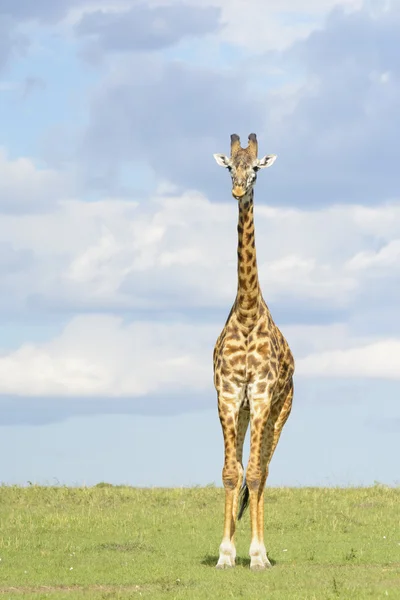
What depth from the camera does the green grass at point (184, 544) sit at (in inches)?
608

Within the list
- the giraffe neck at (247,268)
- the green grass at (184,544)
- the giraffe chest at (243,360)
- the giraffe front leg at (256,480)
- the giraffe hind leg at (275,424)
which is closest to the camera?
the green grass at (184,544)

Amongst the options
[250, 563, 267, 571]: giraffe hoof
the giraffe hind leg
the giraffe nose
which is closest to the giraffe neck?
the giraffe nose

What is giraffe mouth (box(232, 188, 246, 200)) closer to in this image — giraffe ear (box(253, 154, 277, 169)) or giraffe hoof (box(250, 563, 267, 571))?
giraffe ear (box(253, 154, 277, 169))

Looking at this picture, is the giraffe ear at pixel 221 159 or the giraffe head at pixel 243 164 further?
the giraffe ear at pixel 221 159

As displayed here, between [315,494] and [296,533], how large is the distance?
19.6ft

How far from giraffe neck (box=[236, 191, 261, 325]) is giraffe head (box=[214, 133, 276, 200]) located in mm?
328

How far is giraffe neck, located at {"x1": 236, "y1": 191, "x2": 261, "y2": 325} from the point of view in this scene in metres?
17.0

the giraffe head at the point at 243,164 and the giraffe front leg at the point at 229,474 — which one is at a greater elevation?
the giraffe head at the point at 243,164

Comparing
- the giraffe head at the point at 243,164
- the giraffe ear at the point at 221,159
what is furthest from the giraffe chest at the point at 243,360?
the giraffe ear at the point at 221,159

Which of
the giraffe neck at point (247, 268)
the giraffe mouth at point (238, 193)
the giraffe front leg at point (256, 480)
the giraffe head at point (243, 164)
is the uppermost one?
the giraffe head at point (243, 164)

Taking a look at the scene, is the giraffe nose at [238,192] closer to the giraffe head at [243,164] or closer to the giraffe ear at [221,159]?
the giraffe head at [243,164]

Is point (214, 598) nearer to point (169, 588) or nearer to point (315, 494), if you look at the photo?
point (169, 588)

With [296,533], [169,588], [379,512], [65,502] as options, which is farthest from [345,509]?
[169,588]

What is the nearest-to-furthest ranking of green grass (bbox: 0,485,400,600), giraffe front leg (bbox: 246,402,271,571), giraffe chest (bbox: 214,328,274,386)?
green grass (bbox: 0,485,400,600) → giraffe front leg (bbox: 246,402,271,571) → giraffe chest (bbox: 214,328,274,386)
